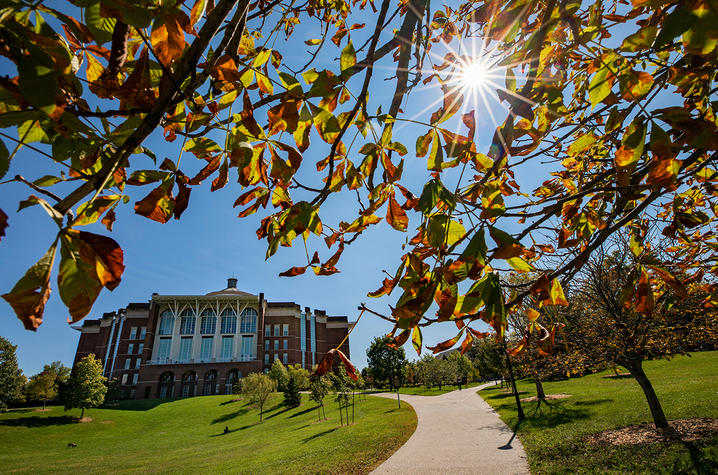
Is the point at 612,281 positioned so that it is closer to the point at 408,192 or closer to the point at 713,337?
the point at 713,337

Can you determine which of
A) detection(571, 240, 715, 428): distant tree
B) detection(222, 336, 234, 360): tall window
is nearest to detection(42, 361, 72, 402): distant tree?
detection(222, 336, 234, 360): tall window

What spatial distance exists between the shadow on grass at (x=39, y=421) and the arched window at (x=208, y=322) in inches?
727

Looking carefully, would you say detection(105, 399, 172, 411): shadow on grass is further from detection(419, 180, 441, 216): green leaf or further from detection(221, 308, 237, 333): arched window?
detection(419, 180, 441, 216): green leaf

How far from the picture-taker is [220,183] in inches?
35.1

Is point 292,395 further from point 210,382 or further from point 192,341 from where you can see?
point 192,341

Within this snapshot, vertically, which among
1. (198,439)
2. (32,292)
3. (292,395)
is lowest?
(198,439)

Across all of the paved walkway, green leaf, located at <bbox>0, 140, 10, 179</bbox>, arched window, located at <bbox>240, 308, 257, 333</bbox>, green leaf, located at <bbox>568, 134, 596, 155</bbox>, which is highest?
arched window, located at <bbox>240, 308, 257, 333</bbox>

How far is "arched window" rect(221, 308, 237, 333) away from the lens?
145 ft

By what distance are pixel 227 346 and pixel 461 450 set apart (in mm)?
41375

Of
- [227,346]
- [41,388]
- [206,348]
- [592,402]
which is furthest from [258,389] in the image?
[592,402]

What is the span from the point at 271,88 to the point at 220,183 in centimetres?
34

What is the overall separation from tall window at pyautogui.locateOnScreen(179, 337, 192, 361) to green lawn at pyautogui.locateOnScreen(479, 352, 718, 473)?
41.0 metres

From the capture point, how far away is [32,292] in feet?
1.46

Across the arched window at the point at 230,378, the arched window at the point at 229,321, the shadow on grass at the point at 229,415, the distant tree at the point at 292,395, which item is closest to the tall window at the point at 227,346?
the arched window at the point at 229,321
